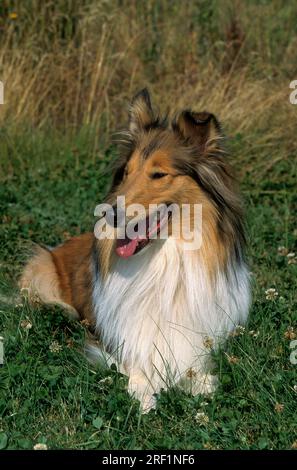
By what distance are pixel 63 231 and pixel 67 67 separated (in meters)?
2.78

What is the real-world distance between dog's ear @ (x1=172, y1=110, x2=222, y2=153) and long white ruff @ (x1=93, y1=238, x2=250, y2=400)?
54cm

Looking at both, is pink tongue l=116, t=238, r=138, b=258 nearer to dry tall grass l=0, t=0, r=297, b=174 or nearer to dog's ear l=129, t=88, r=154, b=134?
dog's ear l=129, t=88, r=154, b=134

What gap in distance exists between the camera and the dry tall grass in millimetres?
8352

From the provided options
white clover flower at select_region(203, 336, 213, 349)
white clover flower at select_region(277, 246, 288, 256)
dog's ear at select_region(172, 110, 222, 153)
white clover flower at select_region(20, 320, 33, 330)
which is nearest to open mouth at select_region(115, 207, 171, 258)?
dog's ear at select_region(172, 110, 222, 153)

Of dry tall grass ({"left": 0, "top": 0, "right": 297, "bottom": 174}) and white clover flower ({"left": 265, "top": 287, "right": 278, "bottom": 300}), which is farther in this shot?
dry tall grass ({"left": 0, "top": 0, "right": 297, "bottom": 174})

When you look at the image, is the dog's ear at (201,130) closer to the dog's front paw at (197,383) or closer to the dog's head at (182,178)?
the dog's head at (182,178)

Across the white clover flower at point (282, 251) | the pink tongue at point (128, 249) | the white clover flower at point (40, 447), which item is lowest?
the white clover flower at point (40, 447)

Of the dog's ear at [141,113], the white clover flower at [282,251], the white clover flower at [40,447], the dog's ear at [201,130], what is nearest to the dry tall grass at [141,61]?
the white clover flower at [282,251]

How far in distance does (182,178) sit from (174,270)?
1.60 feet

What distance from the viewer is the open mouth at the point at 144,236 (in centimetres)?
413

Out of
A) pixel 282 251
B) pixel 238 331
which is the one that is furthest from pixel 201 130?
pixel 282 251

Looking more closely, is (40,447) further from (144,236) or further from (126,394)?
(144,236)

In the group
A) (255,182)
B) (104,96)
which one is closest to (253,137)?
(255,182)
